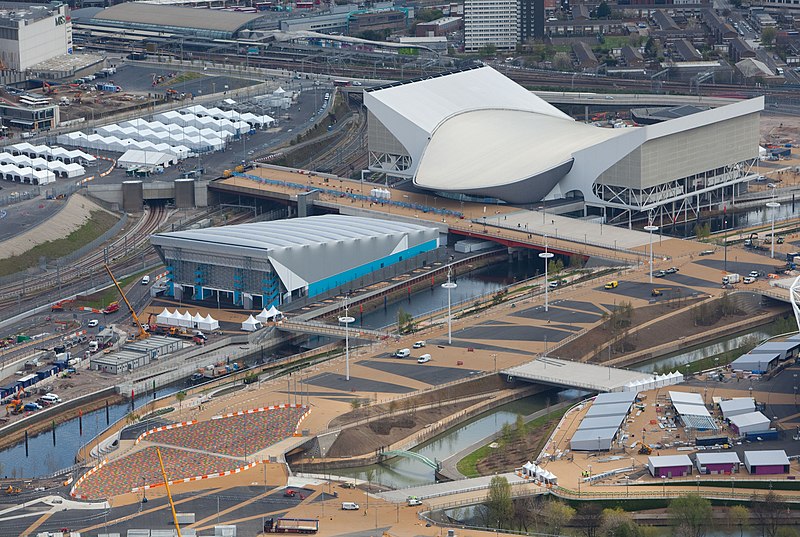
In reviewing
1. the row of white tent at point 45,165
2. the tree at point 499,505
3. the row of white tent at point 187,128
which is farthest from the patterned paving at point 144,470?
the row of white tent at point 187,128

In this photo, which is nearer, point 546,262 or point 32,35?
point 546,262

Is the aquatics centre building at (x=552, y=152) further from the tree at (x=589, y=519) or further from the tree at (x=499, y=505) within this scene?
the tree at (x=499, y=505)

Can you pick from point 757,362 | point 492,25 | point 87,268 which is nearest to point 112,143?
point 87,268

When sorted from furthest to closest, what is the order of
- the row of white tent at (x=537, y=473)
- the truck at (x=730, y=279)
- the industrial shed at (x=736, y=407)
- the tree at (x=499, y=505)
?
1. the truck at (x=730, y=279)
2. the industrial shed at (x=736, y=407)
3. the row of white tent at (x=537, y=473)
4. the tree at (x=499, y=505)

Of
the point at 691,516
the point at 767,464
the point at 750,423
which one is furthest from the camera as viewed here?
the point at 750,423

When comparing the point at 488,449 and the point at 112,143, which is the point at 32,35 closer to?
the point at 112,143

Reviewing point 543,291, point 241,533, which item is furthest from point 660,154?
point 241,533

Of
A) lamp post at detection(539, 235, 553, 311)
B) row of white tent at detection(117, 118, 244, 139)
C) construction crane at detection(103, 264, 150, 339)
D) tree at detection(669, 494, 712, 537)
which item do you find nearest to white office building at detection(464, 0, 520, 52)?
row of white tent at detection(117, 118, 244, 139)
